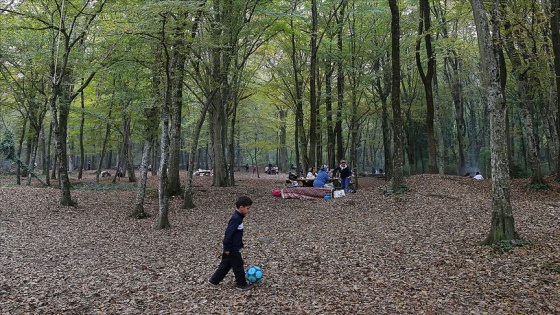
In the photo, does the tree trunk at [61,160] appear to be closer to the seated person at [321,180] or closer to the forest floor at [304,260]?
the forest floor at [304,260]

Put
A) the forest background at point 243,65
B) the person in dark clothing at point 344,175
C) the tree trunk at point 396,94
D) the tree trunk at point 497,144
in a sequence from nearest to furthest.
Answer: the tree trunk at point 497,144, the forest background at point 243,65, the tree trunk at point 396,94, the person in dark clothing at point 344,175

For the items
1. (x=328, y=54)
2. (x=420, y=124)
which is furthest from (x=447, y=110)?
(x=328, y=54)

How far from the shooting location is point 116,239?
30.5 feet

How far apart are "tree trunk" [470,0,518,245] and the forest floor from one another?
1.32ft

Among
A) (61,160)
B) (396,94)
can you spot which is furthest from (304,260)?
(61,160)

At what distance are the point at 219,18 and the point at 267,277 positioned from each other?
35.5 ft

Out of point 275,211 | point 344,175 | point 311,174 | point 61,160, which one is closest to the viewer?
point 61,160

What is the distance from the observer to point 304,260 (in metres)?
7.00

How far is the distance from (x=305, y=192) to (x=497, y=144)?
31.9 ft

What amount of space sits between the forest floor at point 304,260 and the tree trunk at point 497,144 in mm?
402

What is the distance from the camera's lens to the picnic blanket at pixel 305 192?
15.2m

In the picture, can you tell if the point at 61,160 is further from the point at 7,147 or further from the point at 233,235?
the point at 233,235

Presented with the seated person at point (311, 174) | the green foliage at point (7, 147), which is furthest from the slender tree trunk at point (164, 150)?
the green foliage at point (7, 147)

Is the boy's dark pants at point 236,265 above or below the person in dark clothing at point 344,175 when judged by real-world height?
below
